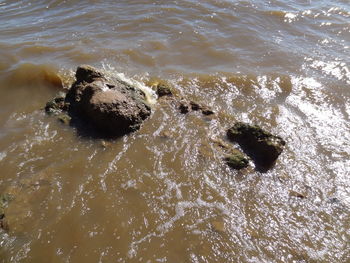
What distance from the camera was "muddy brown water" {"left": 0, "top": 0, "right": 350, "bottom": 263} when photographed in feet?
14.4

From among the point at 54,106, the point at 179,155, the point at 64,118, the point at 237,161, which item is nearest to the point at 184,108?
the point at 179,155

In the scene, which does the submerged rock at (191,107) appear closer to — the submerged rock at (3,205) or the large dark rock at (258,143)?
the large dark rock at (258,143)

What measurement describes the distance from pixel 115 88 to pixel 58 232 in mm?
3021

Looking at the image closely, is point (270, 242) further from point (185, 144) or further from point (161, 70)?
point (161, 70)

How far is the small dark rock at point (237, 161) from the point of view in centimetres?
548

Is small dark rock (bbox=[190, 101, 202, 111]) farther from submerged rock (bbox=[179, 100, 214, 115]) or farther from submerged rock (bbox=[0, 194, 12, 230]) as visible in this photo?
submerged rock (bbox=[0, 194, 12, 230])

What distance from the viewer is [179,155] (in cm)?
570

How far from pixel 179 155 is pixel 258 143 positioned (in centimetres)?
139

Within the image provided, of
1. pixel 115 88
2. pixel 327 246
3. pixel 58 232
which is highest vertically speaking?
pixel 115 88

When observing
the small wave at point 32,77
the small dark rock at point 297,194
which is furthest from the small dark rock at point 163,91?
the small dark rock at point 297,194

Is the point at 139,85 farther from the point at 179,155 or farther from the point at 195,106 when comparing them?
the point at 179,155

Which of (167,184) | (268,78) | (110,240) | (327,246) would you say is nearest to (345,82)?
(268,78)

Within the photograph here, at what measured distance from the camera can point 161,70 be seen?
26.6ft

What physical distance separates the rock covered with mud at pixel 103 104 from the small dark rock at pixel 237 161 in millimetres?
1828
